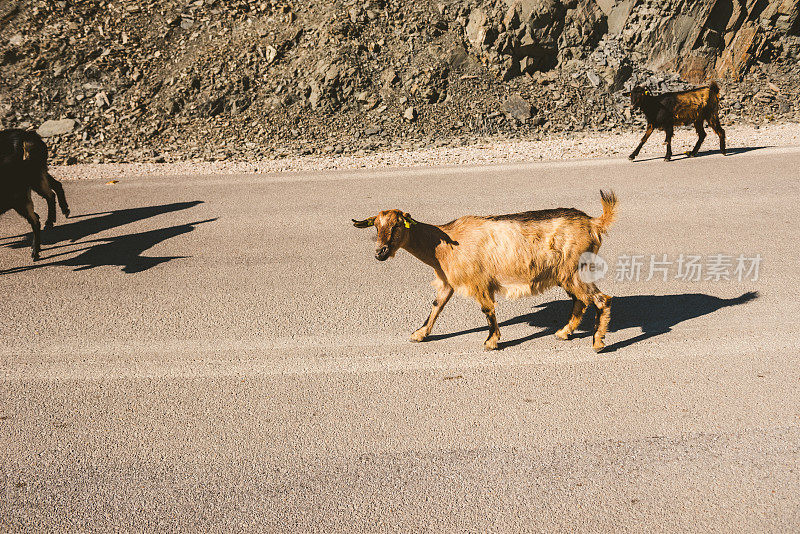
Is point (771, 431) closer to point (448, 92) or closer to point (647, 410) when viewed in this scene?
point (647, 410)

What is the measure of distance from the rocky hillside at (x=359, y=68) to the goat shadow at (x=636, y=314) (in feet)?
31.7

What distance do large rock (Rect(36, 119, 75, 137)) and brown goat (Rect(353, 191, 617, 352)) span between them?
1442cm

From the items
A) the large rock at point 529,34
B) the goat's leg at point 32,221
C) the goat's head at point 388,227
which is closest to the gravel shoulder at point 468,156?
the large rock at point 529,34

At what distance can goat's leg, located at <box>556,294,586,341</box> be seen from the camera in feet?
19.1

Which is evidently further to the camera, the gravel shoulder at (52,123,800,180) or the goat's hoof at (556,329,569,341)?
the gravel shoulder at (52,123,800,180)

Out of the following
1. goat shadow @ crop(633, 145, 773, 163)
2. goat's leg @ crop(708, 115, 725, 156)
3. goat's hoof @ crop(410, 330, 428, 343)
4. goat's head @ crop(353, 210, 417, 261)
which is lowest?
goat shadow @ crop(633, 145, 773, 163)

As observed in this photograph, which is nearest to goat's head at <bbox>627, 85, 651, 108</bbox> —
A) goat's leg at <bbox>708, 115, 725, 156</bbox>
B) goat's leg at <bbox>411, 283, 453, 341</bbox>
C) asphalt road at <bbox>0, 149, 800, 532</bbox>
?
goat's leg at <bbox>708, 115, 725, 156</bbox>

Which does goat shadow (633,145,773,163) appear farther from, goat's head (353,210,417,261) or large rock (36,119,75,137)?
large rock (36,119,75,137)

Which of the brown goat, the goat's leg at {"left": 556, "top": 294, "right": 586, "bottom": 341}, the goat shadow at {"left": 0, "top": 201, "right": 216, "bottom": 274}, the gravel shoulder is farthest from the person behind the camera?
the gravel shoulder

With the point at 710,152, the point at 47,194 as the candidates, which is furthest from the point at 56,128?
the point at 710,152

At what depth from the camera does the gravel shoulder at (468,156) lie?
13438mm

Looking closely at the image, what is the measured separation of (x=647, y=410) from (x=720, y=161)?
9.41m

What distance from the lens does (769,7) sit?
19828mm

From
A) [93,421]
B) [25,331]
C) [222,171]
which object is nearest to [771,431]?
[93,421]
